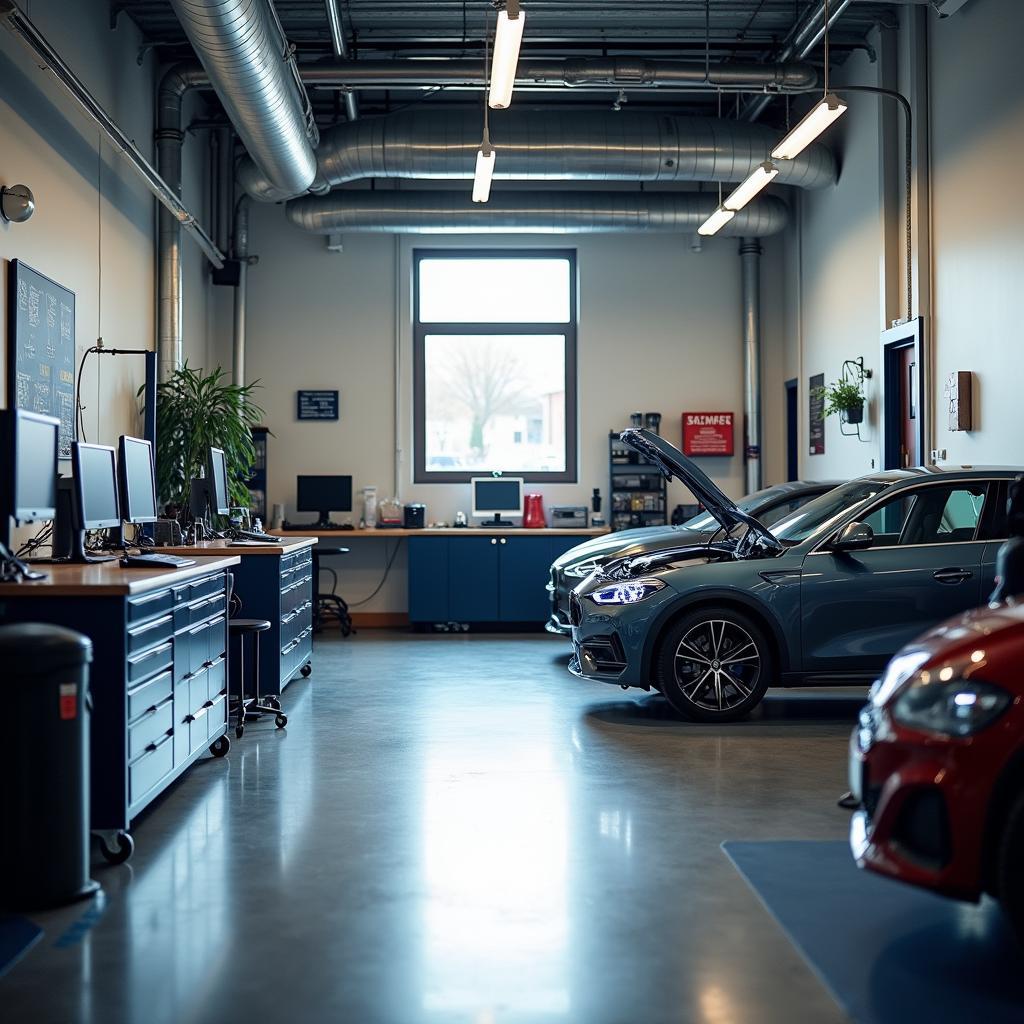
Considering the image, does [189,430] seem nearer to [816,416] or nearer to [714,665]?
[714,665]

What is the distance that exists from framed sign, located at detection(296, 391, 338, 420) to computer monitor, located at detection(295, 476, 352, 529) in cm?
74

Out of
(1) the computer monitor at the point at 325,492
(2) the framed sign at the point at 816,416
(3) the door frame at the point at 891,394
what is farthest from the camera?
(1) the computer monitor at the point at 325,492

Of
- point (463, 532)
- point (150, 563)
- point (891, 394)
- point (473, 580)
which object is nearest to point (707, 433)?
point (463, 532)

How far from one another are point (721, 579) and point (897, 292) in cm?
381

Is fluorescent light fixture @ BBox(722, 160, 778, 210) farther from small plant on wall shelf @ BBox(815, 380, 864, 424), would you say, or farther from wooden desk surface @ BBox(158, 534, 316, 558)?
wooden desk surface @ BBox(158, 534, 316, 558)

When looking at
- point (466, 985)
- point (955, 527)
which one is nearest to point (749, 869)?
point (466, 985)

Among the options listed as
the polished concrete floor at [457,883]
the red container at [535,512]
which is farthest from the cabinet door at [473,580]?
the polished concrete floor at [457,883]

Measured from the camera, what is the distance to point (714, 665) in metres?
6.13

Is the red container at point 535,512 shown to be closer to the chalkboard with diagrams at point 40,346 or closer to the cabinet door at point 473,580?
the cabinet door at point 473,580

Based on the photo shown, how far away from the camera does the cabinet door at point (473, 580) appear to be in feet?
35.7

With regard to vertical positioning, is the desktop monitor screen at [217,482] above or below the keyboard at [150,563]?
above

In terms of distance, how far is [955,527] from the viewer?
605 centimetres

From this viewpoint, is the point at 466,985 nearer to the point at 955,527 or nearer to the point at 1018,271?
the point at 955,527

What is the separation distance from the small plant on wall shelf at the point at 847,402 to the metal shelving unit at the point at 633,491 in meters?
2.26
